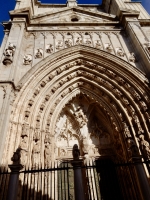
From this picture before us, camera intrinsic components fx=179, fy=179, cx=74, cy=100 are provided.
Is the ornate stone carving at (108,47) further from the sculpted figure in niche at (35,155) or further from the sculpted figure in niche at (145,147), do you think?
the sculpted figure in niche at (35,155)

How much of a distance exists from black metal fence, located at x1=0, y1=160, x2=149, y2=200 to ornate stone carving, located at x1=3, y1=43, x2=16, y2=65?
4189mm

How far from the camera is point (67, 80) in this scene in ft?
27.1

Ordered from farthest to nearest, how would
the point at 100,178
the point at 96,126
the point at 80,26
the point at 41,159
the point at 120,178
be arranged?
the point at 80,26 < the point at 96,126 < the point at 100,178 < the point at 120,178 < the point at 41,159

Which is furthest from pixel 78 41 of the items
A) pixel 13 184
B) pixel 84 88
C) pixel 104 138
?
pixel 13 184

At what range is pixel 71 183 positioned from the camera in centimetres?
661

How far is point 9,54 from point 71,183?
18.6 ft

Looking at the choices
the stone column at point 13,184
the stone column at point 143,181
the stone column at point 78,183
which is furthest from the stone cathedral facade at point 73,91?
the stone column at point 78,183

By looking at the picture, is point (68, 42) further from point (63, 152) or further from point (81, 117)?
point (63, 152)

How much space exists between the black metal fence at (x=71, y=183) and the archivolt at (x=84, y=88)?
5.22 feet

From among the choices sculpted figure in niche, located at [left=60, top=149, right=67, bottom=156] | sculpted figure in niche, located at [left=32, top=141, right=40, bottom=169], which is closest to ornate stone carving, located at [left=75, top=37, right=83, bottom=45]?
sculpted figure in niche, located at [left=60, top=149, right=67, bottom=156]

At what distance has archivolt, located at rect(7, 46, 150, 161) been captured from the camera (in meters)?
6.64

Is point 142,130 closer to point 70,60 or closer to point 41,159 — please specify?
point 41,159

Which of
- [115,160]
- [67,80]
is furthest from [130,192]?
[67,80]

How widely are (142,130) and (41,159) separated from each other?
365 centimetres
